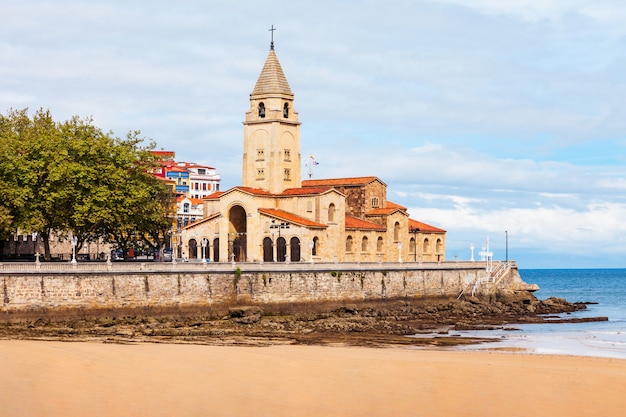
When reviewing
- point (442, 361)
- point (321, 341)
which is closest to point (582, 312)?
point (321, 341)

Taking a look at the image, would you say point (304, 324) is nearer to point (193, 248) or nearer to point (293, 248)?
point (293, 248)

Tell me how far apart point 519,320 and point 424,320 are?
796 cm

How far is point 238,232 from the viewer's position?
9544 cm

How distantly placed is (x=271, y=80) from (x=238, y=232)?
48.2 ft

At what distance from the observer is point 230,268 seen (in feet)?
234

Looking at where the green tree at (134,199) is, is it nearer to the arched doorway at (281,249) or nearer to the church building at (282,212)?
the church building at (282,212)

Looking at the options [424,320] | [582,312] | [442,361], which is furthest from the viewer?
[582,312]

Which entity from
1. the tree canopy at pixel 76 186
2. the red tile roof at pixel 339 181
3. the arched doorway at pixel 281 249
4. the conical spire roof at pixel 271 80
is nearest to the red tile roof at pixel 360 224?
the red tile roof at pixel 339 181

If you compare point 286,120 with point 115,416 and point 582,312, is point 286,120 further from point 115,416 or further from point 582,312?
point 115,416

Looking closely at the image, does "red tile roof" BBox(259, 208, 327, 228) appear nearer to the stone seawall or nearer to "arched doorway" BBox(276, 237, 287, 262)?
"arched doorway" BBox(276, 237, 287, 262)

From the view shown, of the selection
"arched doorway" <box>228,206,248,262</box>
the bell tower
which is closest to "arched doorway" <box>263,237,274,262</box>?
"arched doorway" <box>228,206,248,262</box>

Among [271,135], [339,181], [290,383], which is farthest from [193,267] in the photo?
[339,181]

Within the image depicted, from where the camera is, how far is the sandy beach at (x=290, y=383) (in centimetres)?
3188

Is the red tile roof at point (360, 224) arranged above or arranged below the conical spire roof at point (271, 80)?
below
